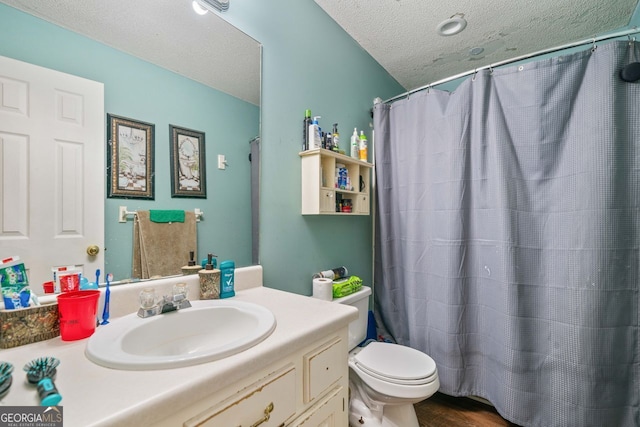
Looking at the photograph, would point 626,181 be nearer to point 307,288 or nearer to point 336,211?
point 336,211

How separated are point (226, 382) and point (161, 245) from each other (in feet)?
1.98

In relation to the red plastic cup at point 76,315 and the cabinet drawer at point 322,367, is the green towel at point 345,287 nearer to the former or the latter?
the cabinet drawer at point 322,367

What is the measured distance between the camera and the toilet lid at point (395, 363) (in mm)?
1221

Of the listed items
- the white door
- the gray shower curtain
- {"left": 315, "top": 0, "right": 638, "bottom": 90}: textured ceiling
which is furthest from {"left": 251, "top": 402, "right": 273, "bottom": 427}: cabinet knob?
{"left": 315, "top": 0, "right": 638, "bottom": 90}: textured ceiling

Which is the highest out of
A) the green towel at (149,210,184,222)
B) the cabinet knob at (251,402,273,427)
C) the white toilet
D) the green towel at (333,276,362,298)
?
the green towel at (149,210,184,222)

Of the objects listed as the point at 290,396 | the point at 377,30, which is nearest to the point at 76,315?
the point at 290,396

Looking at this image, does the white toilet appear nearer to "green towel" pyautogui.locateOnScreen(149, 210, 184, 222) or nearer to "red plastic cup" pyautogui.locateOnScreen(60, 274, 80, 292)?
"green towel" pyautogui.locateOnScreen(149, 210, 184, 222)

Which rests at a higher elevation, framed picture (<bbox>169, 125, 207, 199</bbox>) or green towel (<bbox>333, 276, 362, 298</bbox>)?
framed picture (<bbox>169, 125, 207, 199</bbox>)

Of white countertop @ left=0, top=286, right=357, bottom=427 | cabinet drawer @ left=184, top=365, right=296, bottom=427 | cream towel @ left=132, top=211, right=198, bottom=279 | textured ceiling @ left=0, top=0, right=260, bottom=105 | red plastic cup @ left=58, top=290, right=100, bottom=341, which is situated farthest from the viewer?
cream towel @ left=132, top=211, right=198, bottom=279

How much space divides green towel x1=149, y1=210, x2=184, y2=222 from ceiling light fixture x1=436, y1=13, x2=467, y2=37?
73.2 inches

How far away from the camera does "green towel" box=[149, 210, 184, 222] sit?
943 mm

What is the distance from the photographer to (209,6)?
108 cm

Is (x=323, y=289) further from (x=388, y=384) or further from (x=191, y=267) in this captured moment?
(x=191, y=267)

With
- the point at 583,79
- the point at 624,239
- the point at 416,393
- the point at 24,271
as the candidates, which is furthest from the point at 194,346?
the point at 583,79
